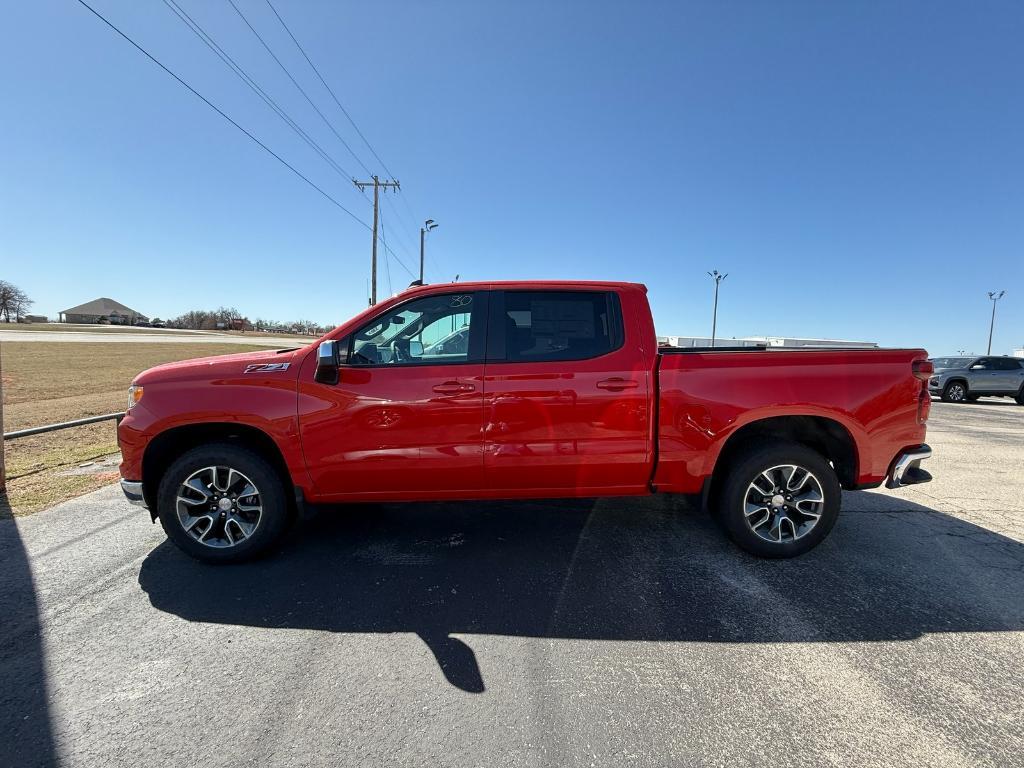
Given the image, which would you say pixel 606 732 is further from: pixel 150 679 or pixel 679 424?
pixel 150 679

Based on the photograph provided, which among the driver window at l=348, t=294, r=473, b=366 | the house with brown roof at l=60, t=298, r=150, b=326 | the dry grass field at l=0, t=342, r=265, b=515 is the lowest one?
the dry grass field at l=0, t=342, r=265, b=515

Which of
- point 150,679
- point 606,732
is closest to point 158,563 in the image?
point 150,679

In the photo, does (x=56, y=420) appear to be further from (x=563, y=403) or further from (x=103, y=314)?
(x=103, y=314)

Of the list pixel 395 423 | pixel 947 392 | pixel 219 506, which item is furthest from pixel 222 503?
pixel 947 392

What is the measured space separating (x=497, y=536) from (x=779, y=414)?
2.32m

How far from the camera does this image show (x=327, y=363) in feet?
9.98

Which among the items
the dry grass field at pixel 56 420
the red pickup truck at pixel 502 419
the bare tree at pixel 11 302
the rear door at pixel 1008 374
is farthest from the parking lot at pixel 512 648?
the bare tree at pixel 11 302

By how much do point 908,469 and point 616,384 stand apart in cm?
229

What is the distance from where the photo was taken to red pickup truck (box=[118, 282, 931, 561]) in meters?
3.17

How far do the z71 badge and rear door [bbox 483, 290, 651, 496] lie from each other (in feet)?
4.74

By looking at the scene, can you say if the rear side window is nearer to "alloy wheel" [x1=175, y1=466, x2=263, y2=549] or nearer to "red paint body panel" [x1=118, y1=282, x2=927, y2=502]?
"red paint body panel" [x1=118, y1=282, x2=927, y2=502]

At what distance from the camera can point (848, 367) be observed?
3268 millimetres

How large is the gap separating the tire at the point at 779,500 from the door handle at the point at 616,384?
99 centimetres

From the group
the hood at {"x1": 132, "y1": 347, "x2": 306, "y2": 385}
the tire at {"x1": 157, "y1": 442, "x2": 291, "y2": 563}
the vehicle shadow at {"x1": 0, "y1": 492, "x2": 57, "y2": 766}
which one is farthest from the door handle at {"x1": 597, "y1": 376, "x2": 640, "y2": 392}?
the vehicle shadow at {"x1": 0, "y1": 492, "x2": 57, "y2": 766}
